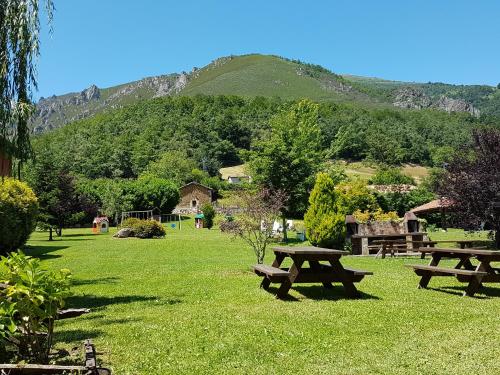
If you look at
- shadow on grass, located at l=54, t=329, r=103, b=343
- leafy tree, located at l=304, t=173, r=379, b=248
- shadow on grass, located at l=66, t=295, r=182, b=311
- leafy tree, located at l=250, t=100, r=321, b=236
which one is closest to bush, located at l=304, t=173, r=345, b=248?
leafy tree, located at l=304, t=173, r=379, b=248

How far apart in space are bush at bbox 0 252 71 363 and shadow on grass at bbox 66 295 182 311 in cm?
378

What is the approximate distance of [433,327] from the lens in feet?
21.1

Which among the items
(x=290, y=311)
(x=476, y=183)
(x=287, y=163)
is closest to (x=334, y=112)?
(x=287, y=163)

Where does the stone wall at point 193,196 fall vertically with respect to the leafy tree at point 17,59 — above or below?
below

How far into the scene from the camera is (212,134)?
102250 mm

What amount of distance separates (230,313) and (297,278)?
5.67 ft

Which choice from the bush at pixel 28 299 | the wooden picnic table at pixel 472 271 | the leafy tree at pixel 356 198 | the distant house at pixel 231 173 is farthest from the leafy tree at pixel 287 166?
the distant house at pixel 231 173

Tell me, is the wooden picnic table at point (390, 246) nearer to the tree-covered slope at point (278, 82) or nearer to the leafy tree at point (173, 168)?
the leafy tree at point (173, 168)

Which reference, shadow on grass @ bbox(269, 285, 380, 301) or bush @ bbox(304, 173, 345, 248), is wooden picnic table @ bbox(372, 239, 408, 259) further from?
shadow on grass @ bbox(269, 285, 380, 301)

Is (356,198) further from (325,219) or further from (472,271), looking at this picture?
(472,271)

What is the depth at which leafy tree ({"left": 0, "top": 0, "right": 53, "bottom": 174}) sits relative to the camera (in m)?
9.54

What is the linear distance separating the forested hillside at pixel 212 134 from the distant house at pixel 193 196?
18.2 meters

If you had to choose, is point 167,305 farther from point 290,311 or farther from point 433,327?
point 433,327

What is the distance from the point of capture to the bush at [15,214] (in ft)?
57.8
